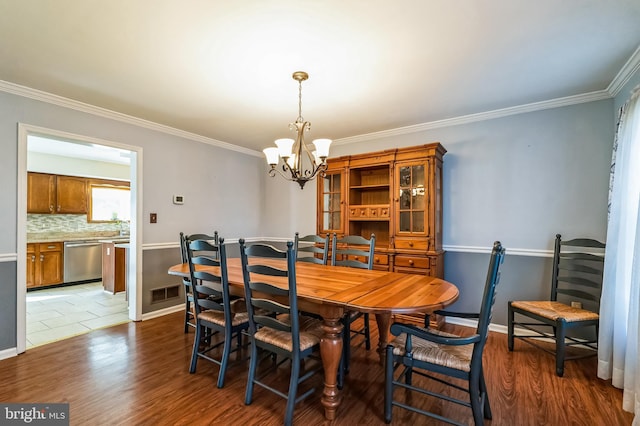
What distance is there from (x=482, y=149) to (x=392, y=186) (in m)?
1.06

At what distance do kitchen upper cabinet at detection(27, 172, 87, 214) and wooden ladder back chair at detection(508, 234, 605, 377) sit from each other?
6.99 metres

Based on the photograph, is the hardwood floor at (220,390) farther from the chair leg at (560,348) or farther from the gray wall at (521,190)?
the gray wall at (521,190)

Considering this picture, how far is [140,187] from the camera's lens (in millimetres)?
3533

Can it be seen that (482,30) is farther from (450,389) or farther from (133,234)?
(133,234)

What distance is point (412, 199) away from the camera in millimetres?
3379

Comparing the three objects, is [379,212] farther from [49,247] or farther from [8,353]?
[49,247]

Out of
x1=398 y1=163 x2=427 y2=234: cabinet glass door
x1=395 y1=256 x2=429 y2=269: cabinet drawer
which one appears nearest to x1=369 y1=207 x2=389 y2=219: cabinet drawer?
x1=398 y1=163 x2=427 y2=234: cabinet glass door

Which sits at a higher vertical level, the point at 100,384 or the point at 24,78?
the point at 24,78

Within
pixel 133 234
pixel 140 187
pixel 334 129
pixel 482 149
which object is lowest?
pixel 133 234

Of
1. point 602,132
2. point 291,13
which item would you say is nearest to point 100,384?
point 291,13

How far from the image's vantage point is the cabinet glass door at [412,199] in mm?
3312

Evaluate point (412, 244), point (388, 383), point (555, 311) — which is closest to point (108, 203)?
point (412, 244)

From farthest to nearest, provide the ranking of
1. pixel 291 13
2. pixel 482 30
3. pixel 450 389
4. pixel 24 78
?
pixel 24 78, pixel 450 389, pixel 482 30, pixel 291 13

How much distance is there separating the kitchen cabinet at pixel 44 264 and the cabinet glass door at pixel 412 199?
578 centimetres
